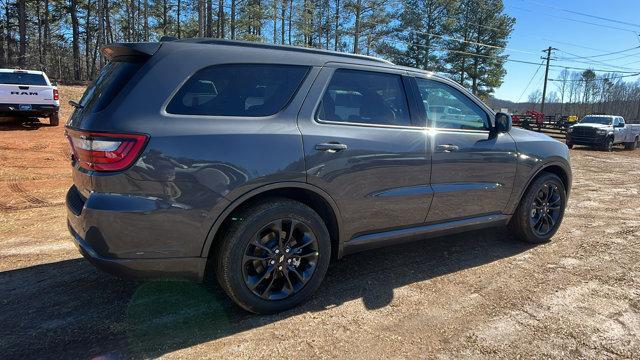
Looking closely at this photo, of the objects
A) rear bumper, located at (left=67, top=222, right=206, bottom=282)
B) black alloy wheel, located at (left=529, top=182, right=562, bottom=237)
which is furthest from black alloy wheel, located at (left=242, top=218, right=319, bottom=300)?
black alloy wheel, located at (left=529, top=182, right=562, bottom=237)

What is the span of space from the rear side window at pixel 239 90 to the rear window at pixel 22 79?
13.3m

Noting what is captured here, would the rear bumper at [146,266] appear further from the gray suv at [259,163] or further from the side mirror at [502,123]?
the side mirror at [502,123]

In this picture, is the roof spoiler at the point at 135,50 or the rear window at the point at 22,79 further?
the rear window at the point at 22,79

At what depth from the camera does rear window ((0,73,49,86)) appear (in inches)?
508

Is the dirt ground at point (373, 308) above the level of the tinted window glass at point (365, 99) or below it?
below

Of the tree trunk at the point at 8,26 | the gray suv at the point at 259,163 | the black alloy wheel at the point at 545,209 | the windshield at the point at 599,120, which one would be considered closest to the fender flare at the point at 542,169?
the black alloy wheel at the point at 545,209

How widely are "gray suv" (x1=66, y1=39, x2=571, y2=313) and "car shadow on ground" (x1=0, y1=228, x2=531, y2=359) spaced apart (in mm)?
279

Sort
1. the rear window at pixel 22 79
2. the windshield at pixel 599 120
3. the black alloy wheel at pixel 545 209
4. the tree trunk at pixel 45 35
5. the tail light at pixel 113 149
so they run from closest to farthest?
1. the tail light at pixel 113 149
2. the black alloy wheel at pixel 545 209
3. the rear window at pixel 22 79
4. the windshield at pixel 599 120
5. the tree trunk at pixel 45 35

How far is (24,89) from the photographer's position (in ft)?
41.9

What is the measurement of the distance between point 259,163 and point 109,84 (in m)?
1.08

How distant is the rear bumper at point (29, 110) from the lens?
12.7m

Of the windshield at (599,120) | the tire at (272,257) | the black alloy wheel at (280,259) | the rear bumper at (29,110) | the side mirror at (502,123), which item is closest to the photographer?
the tire at (272,257)

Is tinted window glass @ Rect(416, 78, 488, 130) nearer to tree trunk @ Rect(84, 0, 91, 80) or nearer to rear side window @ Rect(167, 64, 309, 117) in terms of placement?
rear side window @ Rect(167, 64, 309, 117)

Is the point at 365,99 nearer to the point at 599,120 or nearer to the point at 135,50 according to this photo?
the point at 135,50
